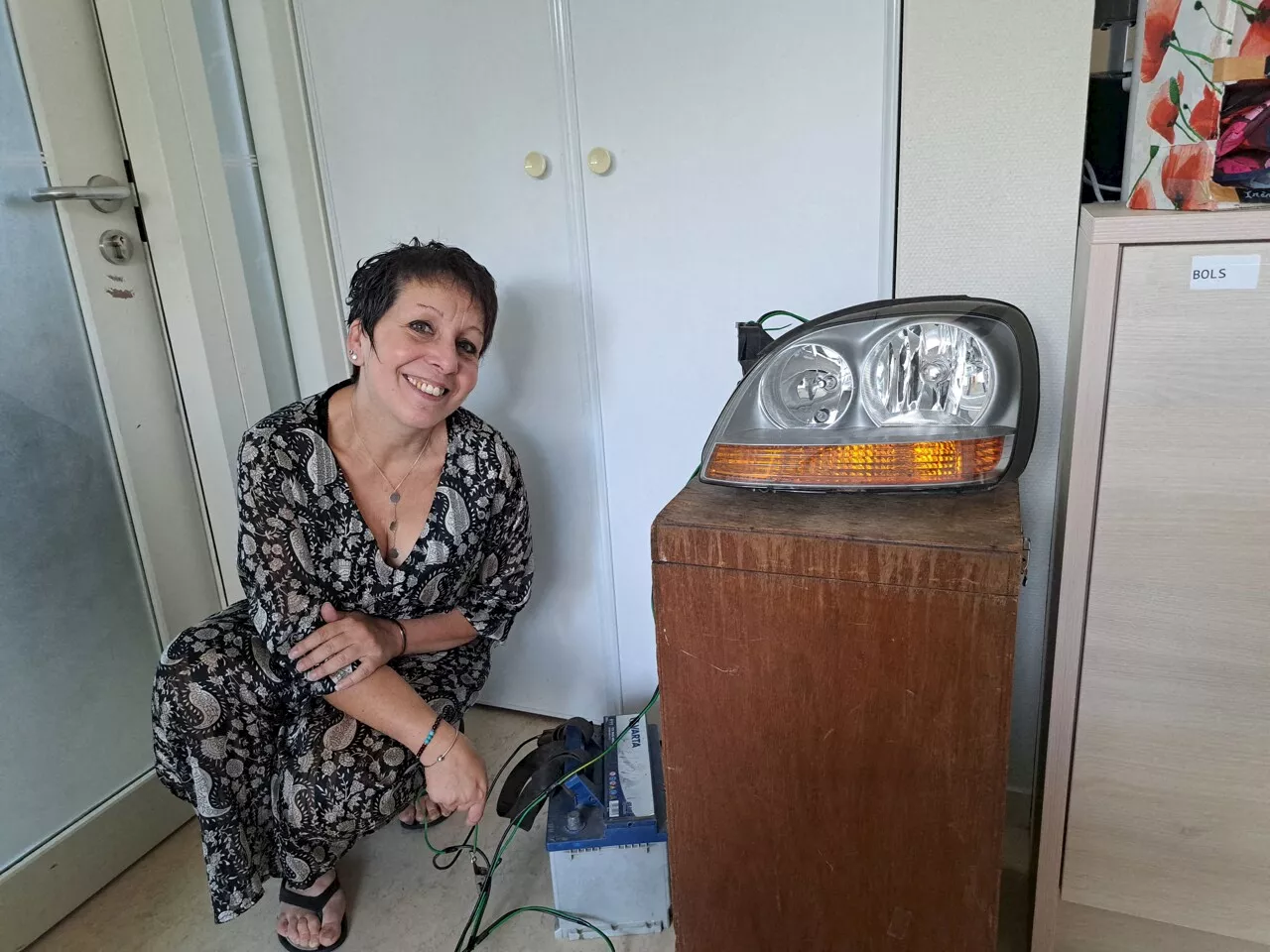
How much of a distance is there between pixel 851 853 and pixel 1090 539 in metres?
0.38

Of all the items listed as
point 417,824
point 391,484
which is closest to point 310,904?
point 417,824

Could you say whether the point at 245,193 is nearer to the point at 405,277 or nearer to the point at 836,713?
the point at 405,277

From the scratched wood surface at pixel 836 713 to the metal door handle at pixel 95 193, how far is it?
39.2 inches

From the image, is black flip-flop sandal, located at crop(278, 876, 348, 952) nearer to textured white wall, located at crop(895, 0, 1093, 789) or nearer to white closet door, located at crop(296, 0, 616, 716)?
white closet door, located at crop(296, 0, 616, 716)

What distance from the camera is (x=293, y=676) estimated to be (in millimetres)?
1108

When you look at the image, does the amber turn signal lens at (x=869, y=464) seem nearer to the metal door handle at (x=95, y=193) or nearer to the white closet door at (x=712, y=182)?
the white closet door at (x=712, y=182)

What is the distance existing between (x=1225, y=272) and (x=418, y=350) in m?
0.87

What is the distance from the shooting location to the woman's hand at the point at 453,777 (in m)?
1.02

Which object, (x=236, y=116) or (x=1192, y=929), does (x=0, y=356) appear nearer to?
(x=236, y=116)

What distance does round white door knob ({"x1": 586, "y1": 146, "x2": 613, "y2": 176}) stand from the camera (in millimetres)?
1188

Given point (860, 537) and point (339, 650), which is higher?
point (860, 537)

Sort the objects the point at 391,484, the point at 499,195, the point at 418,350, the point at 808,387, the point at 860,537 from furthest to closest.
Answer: the point at 499,195
the point at 391,484
the point at 418,350
the point at 808,387
the point at 860,537

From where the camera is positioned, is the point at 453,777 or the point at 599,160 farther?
the point at 599,160

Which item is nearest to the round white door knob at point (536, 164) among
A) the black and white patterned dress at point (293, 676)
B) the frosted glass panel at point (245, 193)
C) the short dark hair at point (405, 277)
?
the short dark hair at point (405, 277)
